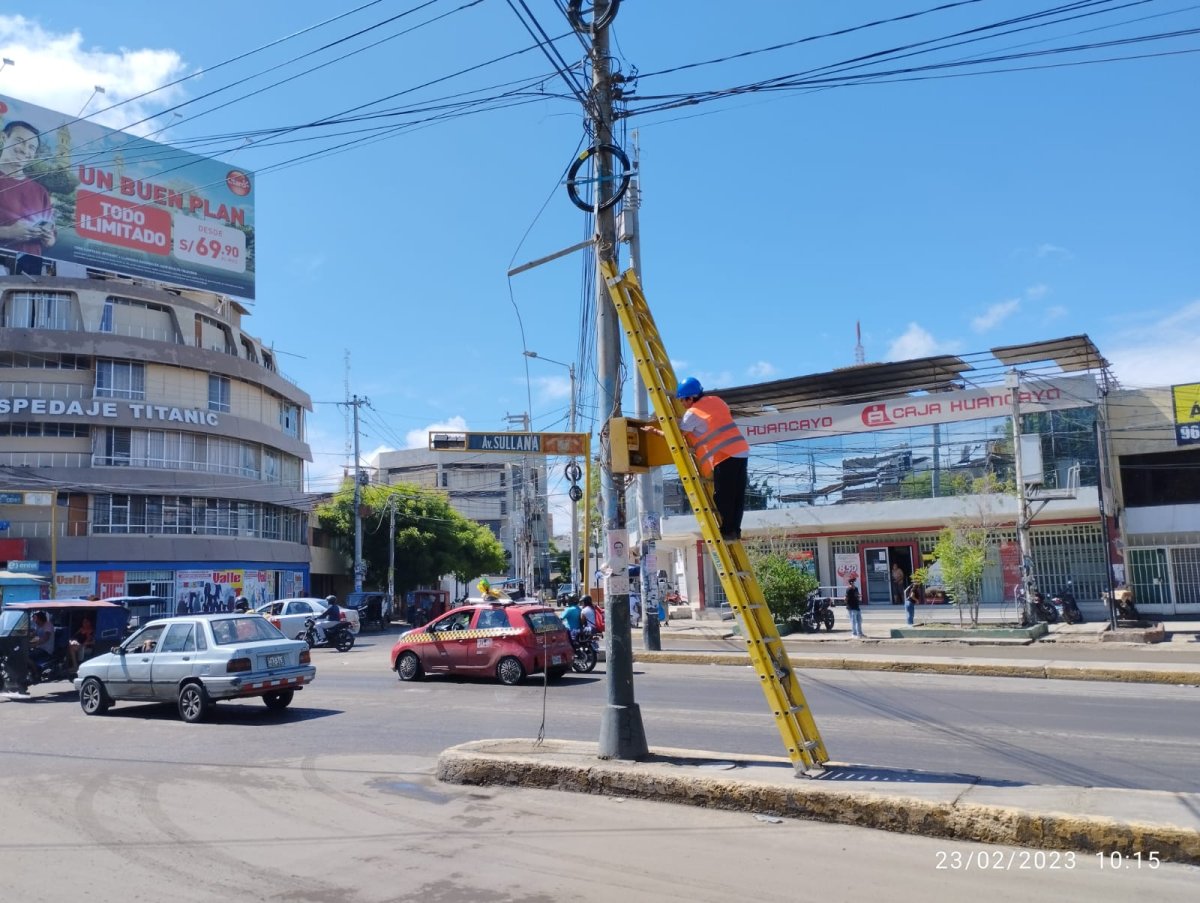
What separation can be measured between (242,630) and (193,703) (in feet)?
3.87

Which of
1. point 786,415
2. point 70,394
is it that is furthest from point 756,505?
point 70,394

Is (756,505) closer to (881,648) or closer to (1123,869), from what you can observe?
(881,648)

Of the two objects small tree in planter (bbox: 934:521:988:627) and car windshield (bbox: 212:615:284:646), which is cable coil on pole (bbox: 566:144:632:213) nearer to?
car windshield (bbox: 212:615:284:646)

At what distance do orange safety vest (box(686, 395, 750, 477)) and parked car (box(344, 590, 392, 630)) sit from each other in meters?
36.4

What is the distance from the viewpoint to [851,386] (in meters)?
32.4

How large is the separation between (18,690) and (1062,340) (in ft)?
91.1

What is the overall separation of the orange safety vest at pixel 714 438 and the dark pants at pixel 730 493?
75 millimetres

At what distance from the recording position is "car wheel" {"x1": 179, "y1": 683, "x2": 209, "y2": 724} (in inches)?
513

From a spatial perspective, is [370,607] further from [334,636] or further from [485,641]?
[485,641]

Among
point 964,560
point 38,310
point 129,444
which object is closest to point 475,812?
point 964,560

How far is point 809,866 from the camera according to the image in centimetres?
565

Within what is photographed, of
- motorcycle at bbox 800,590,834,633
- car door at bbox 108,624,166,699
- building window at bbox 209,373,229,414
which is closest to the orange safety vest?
car door at bbox 108,624,166,699

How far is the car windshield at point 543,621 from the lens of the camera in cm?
1661

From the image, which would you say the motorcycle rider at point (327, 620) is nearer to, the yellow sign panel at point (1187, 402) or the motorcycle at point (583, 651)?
the motorcycle at point (583, 651)
